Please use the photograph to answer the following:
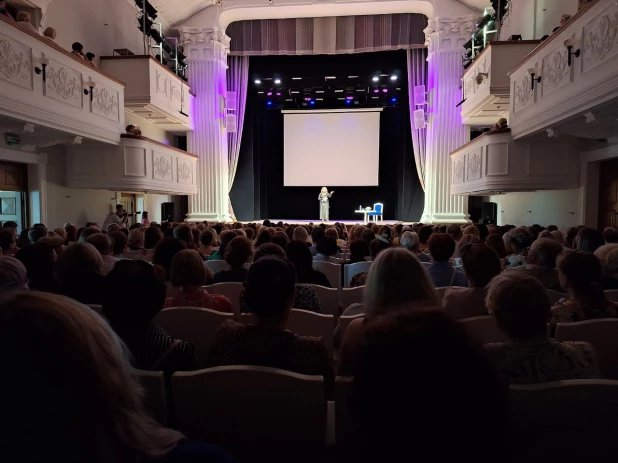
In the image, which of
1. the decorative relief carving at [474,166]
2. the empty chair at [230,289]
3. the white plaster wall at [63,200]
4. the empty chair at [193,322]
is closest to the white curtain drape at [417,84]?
the decorative relief carving at [474,166]

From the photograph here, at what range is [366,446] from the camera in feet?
2.15

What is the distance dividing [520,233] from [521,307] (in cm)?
301

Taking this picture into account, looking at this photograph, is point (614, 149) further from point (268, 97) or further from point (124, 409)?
point (268, 97)

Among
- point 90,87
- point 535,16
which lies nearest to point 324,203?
point 535,16

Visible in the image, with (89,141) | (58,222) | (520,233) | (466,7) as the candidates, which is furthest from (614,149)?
(58,222)

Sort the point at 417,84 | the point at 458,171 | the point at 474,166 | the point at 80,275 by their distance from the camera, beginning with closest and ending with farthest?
the point at 80,275
the point at 474,166
the point at 458,171
the point at 417,84

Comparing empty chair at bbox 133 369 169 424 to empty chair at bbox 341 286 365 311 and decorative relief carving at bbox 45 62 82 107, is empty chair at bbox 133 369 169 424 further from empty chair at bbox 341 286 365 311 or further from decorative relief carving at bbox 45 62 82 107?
decorative relief carving at bbox 45 62 82 107

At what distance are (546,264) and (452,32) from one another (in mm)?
10449

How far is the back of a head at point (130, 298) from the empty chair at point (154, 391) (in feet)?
1.17

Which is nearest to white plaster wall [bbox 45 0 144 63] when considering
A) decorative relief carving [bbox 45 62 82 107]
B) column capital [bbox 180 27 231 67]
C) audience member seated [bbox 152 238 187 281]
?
column capital [bbox 180 27 231 67]

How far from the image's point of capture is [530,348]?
1.41 metres

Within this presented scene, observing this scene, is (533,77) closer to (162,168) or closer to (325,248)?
(325,248)

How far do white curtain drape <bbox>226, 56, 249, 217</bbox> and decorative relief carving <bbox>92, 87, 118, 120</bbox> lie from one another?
592 centimetres

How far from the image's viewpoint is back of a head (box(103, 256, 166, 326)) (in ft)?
5.27
